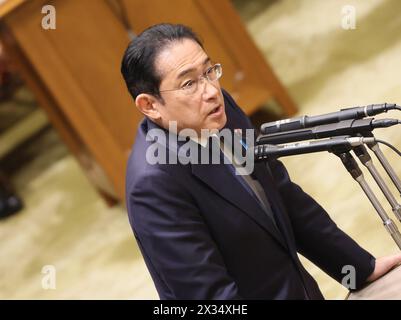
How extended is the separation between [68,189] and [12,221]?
0.39 m

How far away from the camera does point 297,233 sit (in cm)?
210

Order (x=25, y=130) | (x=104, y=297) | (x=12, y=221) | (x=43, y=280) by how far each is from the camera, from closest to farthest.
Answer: (x=104, y=297)
(x=43, y=280)
(x=12, y=221)
(x=25, y=130)

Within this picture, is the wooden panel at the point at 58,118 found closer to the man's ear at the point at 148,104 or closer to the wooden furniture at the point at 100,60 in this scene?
the wooden furniture at the point at 100,60

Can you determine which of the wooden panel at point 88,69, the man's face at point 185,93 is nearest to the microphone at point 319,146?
the man's face at point 185,93

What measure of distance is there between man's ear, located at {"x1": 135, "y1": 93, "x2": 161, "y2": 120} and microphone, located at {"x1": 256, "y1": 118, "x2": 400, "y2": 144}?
11.1 inches

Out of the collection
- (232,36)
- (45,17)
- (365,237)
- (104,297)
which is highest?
(45,17)

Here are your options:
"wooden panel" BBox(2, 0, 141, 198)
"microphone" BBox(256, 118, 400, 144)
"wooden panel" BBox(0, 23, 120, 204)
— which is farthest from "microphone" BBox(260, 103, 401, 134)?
"wooden panel" BBox(0, 23, 120, 204)

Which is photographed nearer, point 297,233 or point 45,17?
point 297,233

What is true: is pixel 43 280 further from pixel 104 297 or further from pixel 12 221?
pixel 12 221

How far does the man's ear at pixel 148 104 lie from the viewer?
5.85ft

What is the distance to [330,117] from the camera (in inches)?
64.1

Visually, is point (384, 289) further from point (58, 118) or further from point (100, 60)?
point (58, 118)
